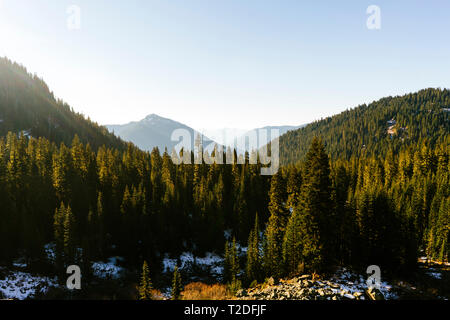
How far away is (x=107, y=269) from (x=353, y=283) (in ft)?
134

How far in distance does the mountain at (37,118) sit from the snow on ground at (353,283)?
540 feet

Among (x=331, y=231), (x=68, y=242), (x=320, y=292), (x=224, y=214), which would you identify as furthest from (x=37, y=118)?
(x=320, y=292)

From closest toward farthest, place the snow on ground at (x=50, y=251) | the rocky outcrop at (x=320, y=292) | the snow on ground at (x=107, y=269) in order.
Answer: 1. the rocky outcrop at (x=320, y=292)
2. the snow on ground at (x=50, y=251)
3. the snow on ground at (x=107, y=269)

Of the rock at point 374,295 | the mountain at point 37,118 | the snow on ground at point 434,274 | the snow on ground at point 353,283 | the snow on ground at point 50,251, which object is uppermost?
the mountain at point 37,118

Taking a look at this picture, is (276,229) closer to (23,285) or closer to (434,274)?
(434,274)

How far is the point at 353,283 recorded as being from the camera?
21156 millimetres

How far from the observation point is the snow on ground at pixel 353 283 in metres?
19.6

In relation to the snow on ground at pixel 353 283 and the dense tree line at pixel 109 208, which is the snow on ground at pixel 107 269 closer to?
the dense tree line at pixel 109 208

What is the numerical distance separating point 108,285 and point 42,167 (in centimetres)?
3586

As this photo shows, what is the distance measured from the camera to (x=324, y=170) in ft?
73.5

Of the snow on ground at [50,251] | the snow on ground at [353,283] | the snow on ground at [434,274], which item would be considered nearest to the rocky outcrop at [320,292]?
the snow on ground at [353,283]

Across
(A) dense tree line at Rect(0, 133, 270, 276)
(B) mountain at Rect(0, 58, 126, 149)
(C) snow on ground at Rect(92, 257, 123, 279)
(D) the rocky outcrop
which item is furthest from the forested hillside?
(B) mountain at Rect(0, 58, 126, 149)

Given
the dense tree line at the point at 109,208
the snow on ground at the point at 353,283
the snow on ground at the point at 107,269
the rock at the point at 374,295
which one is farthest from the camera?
the snow on ground at the point at 107,269
